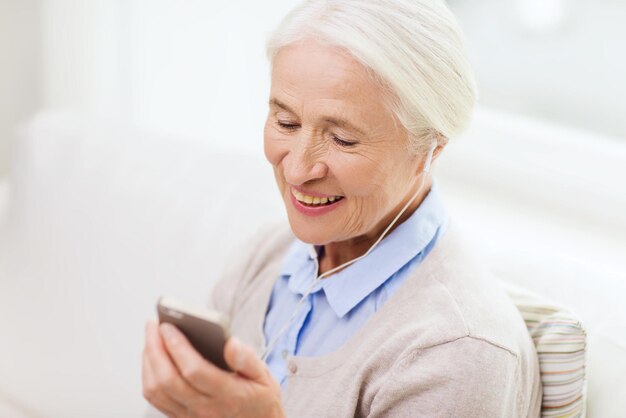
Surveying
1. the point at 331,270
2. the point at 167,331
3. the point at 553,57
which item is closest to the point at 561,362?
the point at 331,270

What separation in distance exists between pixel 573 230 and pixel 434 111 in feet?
3.74

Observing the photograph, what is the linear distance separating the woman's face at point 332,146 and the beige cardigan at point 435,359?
0.47ft

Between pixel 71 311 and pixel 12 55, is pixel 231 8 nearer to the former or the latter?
pixel 12 55

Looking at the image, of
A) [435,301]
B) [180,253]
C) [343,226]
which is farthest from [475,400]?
[180,253]

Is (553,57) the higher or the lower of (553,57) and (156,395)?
the higher

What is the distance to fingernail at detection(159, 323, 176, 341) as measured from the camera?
0.97 meters

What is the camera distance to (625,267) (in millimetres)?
1878

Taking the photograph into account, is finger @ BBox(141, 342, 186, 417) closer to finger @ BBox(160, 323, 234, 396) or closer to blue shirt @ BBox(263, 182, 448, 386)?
finger @ BBox(160, 323, 234, 396)

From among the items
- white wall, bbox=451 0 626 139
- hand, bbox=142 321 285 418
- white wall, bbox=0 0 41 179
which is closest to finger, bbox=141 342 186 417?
hand, bbox=142 321 285 418

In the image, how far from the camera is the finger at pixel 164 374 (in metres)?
0.96

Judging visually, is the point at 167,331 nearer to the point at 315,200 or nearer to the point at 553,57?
the point at 315,200

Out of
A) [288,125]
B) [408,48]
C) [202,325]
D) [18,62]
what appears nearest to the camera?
[202,325]

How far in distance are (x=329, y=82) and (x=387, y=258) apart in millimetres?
316

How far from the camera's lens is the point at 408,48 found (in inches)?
43.1
